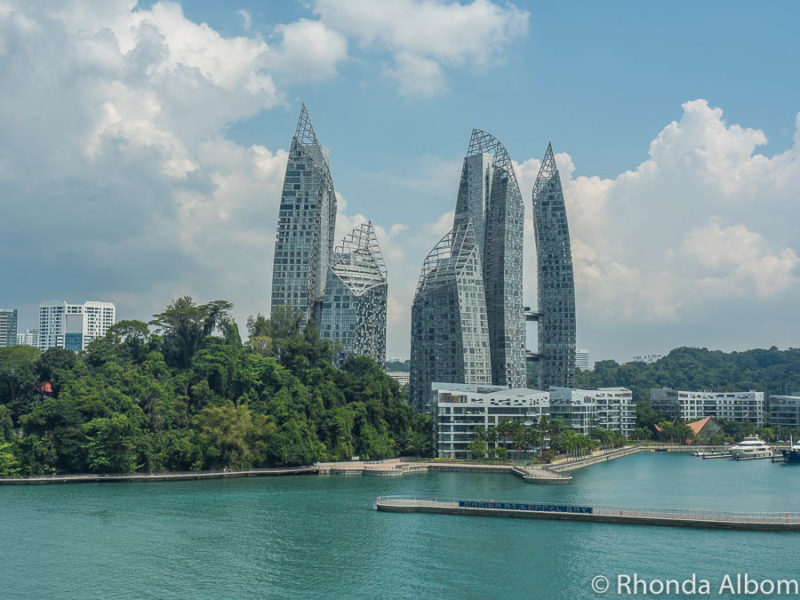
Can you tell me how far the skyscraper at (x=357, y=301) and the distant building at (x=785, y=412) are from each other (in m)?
78.2

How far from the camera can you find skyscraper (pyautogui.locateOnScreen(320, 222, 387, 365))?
131 m

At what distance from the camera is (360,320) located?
132375mm

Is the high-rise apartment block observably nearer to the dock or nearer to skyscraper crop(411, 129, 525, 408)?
skyscraper crop(411, 129, 525, 408)

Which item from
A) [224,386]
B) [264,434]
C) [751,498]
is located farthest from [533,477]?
[224,386]

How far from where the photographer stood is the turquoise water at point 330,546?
1758 inches

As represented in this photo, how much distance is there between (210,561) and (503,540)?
19364mm

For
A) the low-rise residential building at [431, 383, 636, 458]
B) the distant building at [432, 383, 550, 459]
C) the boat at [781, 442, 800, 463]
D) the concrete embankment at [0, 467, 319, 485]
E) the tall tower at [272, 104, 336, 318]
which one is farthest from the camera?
the tall tower at [272, 104, 336, 318]

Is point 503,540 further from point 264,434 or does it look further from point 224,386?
point 224,386

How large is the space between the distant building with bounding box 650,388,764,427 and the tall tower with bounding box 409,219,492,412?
54223mm

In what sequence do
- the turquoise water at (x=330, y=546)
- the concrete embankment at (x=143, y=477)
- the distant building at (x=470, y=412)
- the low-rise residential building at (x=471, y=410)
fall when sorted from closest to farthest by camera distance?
the turquoise water at (x=330, y=546), the concrete embankment at (x=143, y=477), the distant building at (x=470, y=412), the low-rise residential building at (x=471, y=410)

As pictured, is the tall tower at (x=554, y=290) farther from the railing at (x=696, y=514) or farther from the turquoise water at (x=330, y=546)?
the railing at (x=696, y=514)

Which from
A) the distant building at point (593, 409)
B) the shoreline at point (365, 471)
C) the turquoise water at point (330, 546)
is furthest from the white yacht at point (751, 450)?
the turquoise water at point (330, 546)

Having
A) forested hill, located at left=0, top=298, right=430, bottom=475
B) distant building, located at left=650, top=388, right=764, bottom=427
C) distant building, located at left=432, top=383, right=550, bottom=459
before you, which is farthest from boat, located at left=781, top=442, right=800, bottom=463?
forested hill, located at left=0, top=298, right=430, bottom=475

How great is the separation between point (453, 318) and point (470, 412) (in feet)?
78.4
